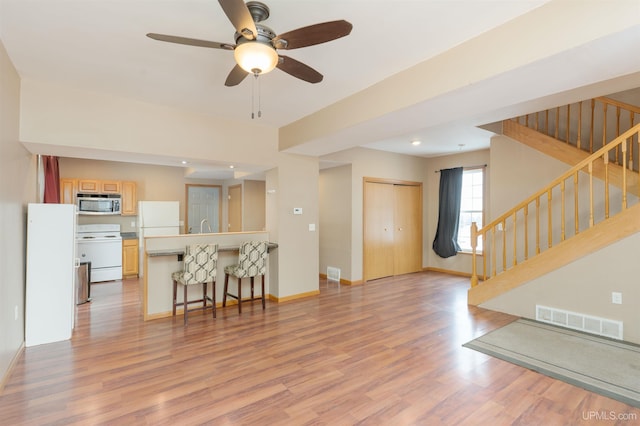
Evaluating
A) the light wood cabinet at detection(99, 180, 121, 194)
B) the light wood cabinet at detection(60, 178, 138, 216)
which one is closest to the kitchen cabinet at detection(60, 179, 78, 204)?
the light wood cabinet at detection(60, 178, 138, 216)

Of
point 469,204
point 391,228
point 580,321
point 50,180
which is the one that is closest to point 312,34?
point 580,321

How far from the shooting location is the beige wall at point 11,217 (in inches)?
99.5

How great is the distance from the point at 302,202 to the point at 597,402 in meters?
4.05

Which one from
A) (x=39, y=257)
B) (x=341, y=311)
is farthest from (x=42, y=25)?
(x=341, y=311)

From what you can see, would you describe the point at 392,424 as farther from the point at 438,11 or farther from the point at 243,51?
the point at 438,11

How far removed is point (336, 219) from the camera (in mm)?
6445

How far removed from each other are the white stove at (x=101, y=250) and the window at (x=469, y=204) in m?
7.44

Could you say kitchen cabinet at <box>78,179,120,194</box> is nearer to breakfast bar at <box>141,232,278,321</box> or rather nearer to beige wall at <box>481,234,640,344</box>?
breakfast bar at <box>141,232,278,321</box>

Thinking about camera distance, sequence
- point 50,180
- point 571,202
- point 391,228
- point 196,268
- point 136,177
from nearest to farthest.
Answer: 1. point 196,268
2. point 571,202
3. point 50,180
4. point 391,228
5. point 136,177

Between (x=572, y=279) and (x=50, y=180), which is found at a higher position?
(x=50, y=180)

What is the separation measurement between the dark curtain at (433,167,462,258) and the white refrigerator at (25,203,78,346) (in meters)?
6.69

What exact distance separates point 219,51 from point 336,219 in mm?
4308

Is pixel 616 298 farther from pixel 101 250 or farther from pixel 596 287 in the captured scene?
pixel 101 250

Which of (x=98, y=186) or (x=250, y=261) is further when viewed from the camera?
(x=98, y=186)
